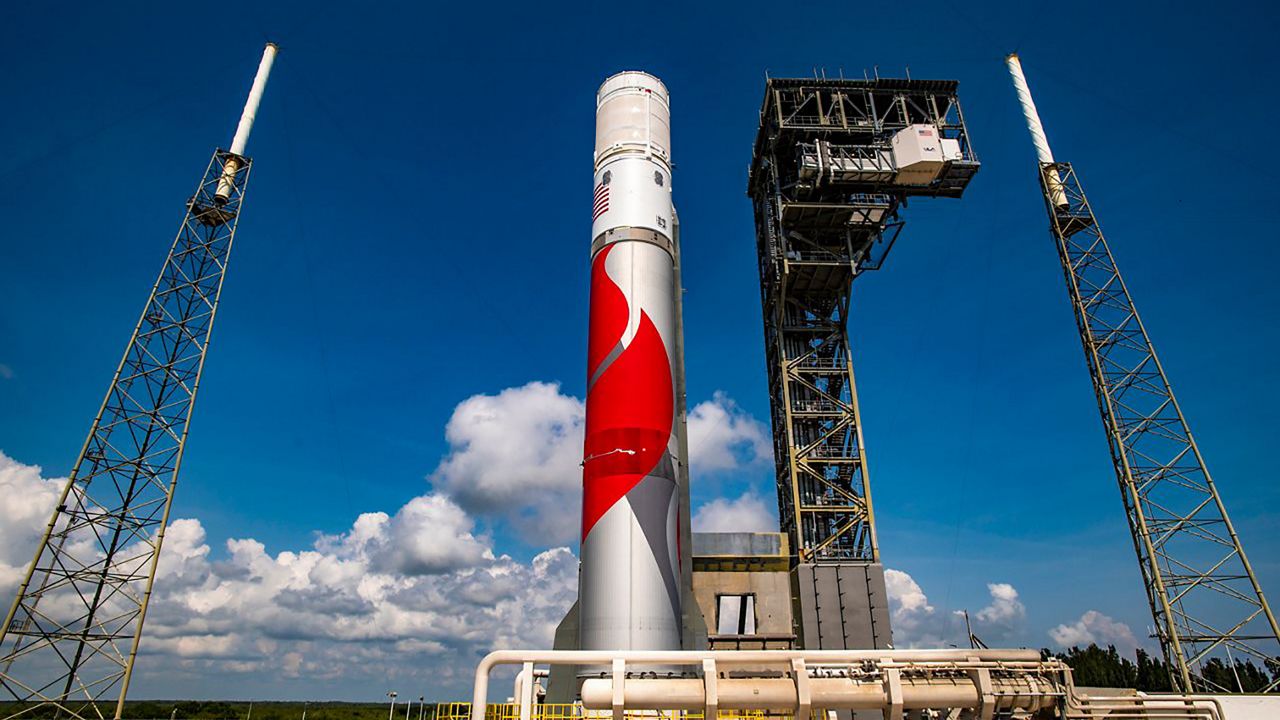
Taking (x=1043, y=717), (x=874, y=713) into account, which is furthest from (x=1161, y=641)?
(x=1043, y=717)

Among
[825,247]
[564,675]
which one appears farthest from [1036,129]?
[564,675]

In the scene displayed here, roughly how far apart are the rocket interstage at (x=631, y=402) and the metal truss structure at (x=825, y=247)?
44.5ft

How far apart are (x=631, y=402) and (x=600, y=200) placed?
7684 millimetres

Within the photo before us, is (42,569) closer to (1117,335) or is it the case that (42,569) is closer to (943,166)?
(943,166)

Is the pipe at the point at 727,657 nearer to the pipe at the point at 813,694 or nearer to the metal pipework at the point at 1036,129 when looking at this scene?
the pipe at the point at 813,694

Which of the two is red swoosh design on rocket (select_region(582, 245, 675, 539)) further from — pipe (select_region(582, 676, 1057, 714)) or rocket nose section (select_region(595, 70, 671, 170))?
pipe (select_region(582, 676, 1057, 714))

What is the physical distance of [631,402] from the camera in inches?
784

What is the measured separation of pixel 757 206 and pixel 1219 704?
1339 inches

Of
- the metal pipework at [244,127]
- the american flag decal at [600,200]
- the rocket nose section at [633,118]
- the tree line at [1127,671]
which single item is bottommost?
the tree line at [1127,671]

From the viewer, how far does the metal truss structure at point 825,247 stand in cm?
3472

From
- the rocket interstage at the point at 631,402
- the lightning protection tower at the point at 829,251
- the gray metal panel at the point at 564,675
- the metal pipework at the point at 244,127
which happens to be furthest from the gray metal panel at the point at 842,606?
the metal pipework at the point at 244,127

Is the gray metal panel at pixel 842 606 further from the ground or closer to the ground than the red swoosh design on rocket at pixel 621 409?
closer to the ground

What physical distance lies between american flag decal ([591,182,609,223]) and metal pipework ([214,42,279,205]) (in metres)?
20.6

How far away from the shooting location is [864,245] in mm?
37000
